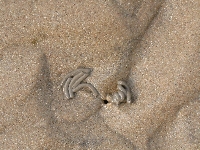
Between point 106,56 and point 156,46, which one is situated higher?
point 156,46

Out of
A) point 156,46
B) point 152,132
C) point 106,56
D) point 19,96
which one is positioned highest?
point 156,46

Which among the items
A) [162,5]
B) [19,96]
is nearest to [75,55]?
[19,96]

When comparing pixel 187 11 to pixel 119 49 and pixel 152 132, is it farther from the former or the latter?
pixel 152 132

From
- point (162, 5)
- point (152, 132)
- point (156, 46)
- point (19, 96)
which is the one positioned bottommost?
point (19, 96)

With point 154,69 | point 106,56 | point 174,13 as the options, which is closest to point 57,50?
point 106,56

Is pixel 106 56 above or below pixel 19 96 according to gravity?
above

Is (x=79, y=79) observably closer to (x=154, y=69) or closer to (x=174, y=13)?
(x=154, y=69)
